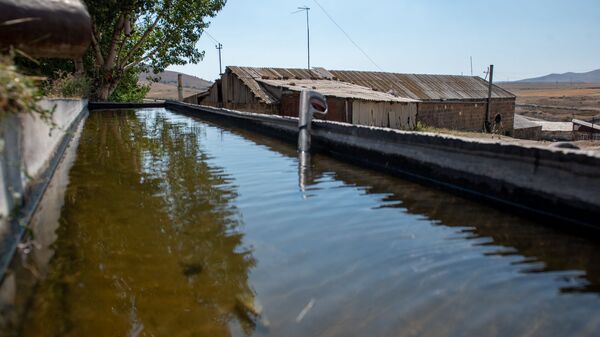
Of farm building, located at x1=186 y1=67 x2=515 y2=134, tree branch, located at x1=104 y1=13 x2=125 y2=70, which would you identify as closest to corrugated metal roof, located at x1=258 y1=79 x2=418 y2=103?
farm building, located at x1=186 y1=67 x2=515 y2=134

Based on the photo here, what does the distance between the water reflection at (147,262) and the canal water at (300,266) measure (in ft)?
0.04

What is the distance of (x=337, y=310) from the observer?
9.36 ft

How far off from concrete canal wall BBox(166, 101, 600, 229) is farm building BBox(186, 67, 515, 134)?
11678 mm

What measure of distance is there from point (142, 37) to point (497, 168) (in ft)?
83.1

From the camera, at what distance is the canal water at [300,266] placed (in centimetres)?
272

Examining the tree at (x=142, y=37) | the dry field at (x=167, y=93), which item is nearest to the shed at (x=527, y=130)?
the tree at (x=142, y=37)

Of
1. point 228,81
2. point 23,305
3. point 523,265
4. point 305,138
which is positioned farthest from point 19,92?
point 228,81

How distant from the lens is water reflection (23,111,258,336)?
269 centimetres

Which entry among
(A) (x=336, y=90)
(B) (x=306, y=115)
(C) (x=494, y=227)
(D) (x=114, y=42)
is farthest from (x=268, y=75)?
(C) (x=494, y=227)

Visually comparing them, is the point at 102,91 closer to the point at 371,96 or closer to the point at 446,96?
the point at 371,96

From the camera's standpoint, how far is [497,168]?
18.5 feet

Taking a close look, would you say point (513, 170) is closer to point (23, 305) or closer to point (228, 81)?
point (23, 305)

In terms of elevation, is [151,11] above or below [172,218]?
above

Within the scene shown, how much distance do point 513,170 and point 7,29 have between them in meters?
5.10
